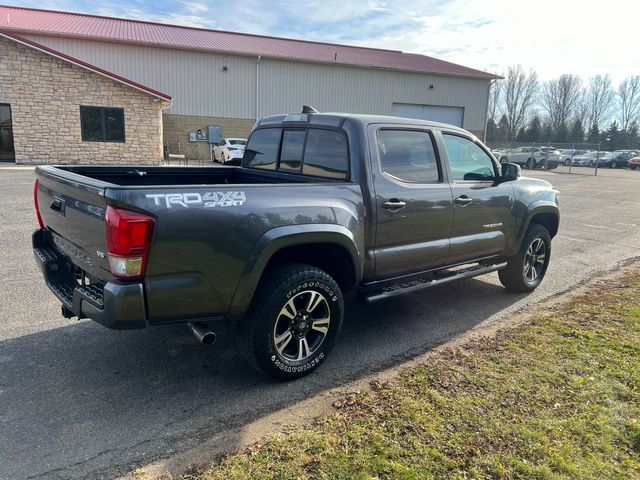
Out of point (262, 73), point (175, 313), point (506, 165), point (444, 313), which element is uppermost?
point (262, 73)

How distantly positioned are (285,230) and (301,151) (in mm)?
1355

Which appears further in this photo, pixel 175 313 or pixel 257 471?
pixel 175 313

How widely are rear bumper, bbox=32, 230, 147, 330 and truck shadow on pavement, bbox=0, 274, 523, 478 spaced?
56 centimetres

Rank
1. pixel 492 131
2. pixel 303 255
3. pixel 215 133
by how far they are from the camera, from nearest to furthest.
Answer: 1. pixel 303 255
2. pixel 215 133
3. pixel 492 131

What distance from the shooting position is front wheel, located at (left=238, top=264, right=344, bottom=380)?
339 cm

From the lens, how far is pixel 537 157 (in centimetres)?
3641

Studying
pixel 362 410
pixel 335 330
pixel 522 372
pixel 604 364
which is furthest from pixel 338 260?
pixel 604 364

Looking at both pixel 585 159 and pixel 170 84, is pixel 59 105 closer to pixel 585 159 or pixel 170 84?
pixel 170 84

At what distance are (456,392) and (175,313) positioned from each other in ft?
6.53

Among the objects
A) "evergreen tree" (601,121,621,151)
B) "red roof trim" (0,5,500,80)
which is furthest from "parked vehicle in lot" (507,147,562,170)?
"evergreen tree" (601,121,621,151)

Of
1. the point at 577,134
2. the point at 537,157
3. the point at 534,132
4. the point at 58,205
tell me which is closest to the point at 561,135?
the point at 577,134

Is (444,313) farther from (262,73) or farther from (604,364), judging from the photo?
(262,73)

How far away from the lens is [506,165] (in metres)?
5.32

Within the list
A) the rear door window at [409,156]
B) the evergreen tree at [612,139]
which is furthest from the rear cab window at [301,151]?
the evergreen tree at [612,139]
